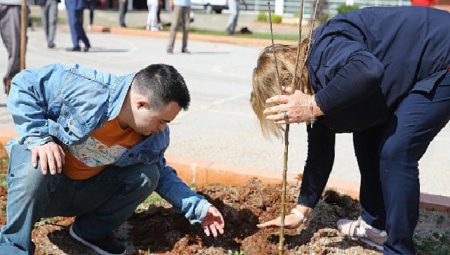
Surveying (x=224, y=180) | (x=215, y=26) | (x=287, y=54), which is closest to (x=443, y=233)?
(x=224, y=180)

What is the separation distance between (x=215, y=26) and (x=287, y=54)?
21728 mm

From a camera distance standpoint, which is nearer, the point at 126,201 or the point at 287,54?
the point at 287,54

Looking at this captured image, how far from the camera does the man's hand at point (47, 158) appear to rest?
8.86ft

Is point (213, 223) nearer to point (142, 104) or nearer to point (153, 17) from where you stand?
point (142, 104)

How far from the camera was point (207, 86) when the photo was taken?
916 centimetres

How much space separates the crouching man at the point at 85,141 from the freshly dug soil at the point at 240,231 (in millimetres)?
242

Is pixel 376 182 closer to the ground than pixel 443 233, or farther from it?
farther from it

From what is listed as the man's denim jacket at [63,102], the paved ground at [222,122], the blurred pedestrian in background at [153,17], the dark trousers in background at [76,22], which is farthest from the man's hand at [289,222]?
the blurred pedestrian in background at [153,17]

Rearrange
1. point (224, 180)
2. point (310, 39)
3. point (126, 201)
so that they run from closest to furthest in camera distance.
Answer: point (310, 39), point (126, 201), point (224, 180)

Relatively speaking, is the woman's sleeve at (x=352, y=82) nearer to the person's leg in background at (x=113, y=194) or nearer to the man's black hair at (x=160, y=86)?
the man's black hair at (x=160, y=86)

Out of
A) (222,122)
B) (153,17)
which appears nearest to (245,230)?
(222,122)

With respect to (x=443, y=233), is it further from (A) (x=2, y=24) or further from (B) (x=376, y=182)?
(A) (x=2, y=24)

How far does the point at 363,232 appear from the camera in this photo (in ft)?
11.3

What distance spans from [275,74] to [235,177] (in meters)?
1.40
